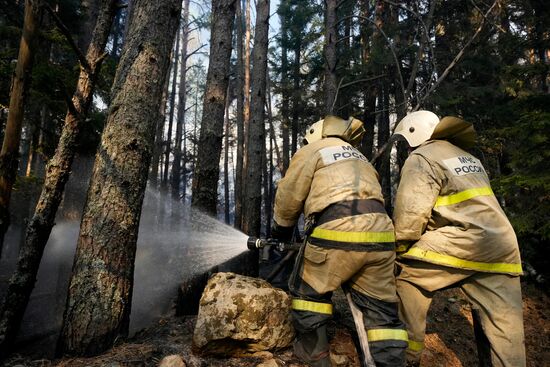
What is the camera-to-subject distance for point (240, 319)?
282cm

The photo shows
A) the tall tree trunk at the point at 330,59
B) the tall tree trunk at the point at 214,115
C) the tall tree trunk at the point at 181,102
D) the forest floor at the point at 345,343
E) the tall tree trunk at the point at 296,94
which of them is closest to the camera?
the forest floor at the point at 345,343

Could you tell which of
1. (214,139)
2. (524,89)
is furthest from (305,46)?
(214,139)

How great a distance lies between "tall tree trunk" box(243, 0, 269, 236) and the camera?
24.7ft

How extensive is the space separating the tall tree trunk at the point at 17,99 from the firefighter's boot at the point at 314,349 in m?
3.04

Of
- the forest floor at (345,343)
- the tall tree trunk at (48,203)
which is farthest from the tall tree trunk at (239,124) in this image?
the tall tree trunk at (48,203)

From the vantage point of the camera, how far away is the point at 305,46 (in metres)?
22.2

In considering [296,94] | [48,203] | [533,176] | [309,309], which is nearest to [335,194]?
[309,309]

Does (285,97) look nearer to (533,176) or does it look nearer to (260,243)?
(533,176)

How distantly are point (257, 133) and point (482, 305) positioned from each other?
6.02m

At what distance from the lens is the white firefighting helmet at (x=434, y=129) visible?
3322 millimetres

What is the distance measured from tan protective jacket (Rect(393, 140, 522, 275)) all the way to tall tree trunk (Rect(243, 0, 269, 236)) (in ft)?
15.2

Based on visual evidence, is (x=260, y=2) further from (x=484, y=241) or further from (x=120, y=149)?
(x=484, y=241)

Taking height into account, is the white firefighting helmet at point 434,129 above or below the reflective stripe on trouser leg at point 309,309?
above

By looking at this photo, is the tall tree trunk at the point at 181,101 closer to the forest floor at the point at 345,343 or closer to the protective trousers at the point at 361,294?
the forest floor at the point at 345,343
